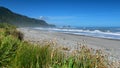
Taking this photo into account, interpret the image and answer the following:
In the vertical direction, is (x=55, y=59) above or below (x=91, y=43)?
above

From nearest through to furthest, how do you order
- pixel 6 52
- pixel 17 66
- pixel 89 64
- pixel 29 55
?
pixel 89 64 < pixel 17 66 < pixel 29 55 < pixel 6 52

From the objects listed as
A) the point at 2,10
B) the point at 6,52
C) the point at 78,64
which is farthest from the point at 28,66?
the point at 2,10

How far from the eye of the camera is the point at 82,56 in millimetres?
4121

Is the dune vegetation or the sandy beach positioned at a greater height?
the dune vegetation

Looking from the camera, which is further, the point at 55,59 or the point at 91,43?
the point at 91,43

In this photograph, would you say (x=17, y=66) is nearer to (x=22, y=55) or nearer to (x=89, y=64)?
(x=22, y=55)

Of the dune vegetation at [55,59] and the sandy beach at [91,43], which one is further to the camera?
the sandy beach at [91,43]

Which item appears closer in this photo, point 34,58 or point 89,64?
point 89,64

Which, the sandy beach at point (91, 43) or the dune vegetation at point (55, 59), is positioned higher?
the dune vegetation at point (55, 59)

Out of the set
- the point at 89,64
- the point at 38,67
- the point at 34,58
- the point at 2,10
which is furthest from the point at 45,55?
the point at 2,10

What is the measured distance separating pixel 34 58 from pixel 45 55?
0.94 feet

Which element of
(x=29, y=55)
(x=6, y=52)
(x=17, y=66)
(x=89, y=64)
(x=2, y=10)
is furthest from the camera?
(x=2, y=10)

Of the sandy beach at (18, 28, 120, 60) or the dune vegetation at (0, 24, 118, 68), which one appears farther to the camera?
the sandy beach at (18, 28, 120, 60)

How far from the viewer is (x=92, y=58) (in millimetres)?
4172
